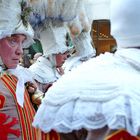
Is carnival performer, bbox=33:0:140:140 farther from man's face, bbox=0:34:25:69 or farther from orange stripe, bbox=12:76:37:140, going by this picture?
man's face, bbox=0:34:25:69

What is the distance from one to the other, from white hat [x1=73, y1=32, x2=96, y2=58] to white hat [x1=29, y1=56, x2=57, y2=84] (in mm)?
851

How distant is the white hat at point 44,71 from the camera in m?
4.42

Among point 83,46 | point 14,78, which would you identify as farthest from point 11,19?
point 83,46

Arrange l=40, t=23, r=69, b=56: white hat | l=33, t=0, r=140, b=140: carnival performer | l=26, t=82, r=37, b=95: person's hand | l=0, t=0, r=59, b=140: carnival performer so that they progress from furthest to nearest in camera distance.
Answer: l=40, t=23, r=69, b=56: white hat < l=26, t=82, r=37, b=95: person's hand < l=0, t=0, r=59, b=140: carnival performer < l=33, t=0, r=140, b=140: carnival performer

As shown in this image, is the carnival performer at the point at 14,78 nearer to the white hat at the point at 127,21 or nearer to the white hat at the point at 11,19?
the white hat at the point at 11,19

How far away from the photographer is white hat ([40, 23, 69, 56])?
4.41 meters

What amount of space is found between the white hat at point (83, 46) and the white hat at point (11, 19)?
8.15ft

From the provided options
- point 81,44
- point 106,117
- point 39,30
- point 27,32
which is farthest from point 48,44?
point 106,117

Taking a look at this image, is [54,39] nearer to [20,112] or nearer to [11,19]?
[11,19]

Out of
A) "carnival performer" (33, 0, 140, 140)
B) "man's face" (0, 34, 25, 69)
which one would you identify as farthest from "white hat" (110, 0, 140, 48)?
"man's face" (0, 34, 25, 69)

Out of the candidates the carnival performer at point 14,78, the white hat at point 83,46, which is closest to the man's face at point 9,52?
the carnival performer at point 14,78

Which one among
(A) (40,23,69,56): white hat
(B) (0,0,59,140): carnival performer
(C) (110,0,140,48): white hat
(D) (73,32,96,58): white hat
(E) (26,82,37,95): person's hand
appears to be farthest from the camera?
(D) (73,32,96,58): white hat

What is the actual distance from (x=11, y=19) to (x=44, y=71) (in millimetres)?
1717

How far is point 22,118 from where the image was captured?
272cm
